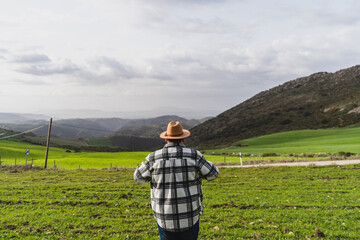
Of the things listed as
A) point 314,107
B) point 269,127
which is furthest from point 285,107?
point 269,127

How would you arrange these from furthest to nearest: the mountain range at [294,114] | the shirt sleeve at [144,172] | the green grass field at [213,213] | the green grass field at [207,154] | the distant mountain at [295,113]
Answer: the distant mountain at [295,113] → the mountain range at [294,114] → the green grass field at [207,154] → the green grass field at [213,213] → the shirt sleeve at [144,172]

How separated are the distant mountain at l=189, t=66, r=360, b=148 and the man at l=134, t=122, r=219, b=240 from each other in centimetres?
10946

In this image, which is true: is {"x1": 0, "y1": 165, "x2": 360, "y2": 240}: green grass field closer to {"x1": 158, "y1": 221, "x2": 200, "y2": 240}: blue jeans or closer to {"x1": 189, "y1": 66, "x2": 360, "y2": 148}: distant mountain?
{"x1": 158, "y1": 221, "x2": 200, "y2": 240}: blue jeans

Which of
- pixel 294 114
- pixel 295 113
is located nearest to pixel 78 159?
pixel 294 114

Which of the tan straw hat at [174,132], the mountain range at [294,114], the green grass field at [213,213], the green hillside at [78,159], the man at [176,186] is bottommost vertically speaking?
the green grass field at [213,213]

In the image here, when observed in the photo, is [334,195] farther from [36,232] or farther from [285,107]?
[285,107]

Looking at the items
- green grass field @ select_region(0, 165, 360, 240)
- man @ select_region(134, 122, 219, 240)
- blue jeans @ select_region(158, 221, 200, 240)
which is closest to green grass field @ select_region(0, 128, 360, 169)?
green grass field @ select_region(0, 165, 360, 240)

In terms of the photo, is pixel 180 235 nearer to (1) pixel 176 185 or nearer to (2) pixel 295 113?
(1) pixel 176 185

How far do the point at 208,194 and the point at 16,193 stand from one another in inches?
520

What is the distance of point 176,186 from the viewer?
4.56m

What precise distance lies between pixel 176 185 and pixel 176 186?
0.02 meters

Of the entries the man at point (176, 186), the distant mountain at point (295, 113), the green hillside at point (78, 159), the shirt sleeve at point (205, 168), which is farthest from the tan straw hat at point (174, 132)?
the distant mountain at point (295, 113)

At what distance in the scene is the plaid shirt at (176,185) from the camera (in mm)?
4562

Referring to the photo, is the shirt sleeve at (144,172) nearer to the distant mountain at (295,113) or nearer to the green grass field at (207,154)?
the green grass field at (207,154)
